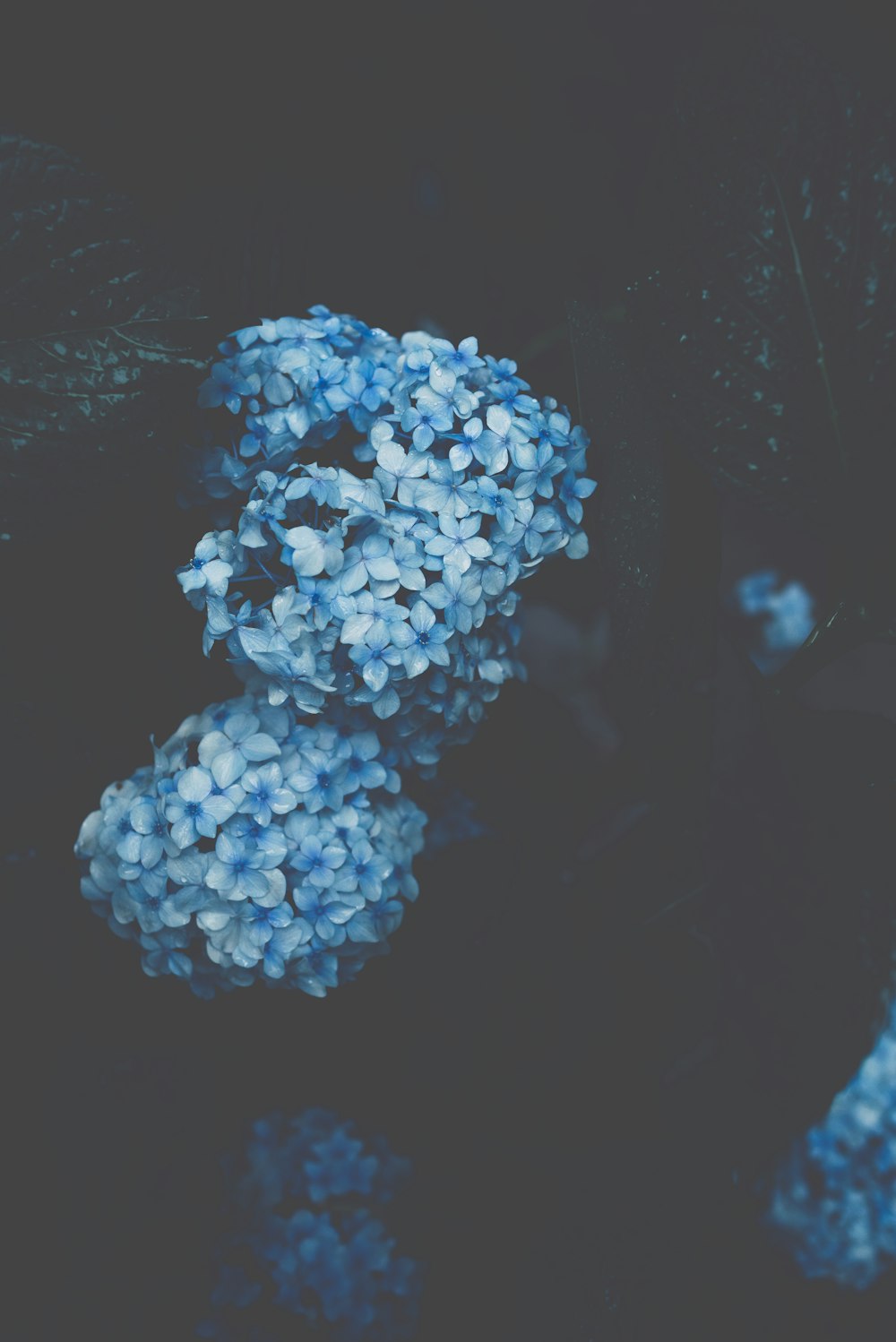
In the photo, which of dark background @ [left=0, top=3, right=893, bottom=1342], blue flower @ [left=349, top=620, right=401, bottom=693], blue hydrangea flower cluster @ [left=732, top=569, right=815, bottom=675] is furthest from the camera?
blue hydrangea flower cluster @ [left=732, top=569, right=815, bottom=675]

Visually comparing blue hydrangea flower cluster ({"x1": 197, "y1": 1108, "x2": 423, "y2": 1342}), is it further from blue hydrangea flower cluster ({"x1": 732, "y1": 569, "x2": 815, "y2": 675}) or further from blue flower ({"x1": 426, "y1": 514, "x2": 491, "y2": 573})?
blue hydrangea flower cluster ({"x1": 732, "y1": 569, "x2": 815, "y2": 675})

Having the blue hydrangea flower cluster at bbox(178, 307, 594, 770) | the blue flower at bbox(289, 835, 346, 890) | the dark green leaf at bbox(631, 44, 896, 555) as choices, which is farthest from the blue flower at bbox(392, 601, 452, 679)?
the dark green leaf at bbox(631, 44, 896, 555)

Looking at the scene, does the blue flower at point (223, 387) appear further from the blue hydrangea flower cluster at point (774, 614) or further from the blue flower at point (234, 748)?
the blue hydrangea flower cluster at point (774, 614)

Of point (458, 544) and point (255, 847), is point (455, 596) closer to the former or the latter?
point (458, 544)

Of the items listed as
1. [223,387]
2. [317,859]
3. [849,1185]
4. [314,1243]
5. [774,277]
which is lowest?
[849,1185]

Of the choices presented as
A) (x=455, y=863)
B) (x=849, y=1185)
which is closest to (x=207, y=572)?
(x=455, y=863)

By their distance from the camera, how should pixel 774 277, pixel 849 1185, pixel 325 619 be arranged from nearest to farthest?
pixel 325 619 < pixel 774 277 < pixel 849 1185
